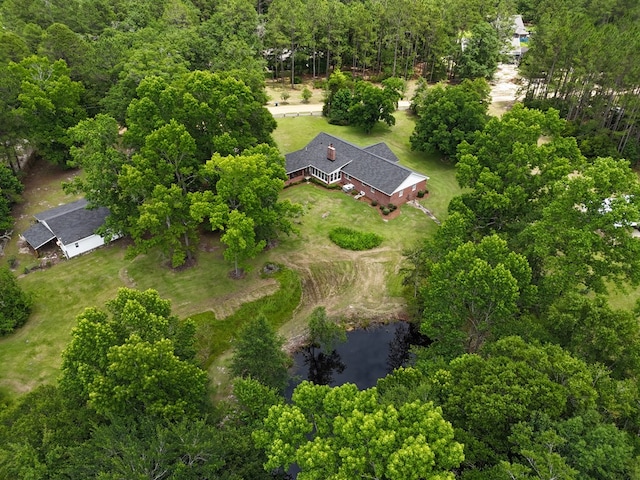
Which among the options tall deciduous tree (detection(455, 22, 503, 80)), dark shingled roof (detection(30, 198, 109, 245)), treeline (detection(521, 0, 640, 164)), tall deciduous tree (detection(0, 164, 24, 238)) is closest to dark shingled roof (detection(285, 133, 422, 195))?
dark shingled roof (detection(30, 198, 109, 245))

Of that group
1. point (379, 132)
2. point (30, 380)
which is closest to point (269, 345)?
point (30, 380)

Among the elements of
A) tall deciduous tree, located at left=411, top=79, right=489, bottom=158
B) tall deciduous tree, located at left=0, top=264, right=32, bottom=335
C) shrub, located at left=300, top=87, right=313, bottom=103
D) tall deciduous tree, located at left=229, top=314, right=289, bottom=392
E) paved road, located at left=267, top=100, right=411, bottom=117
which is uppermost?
tall deciduous tree, located at left=411, top=79, right=489, bottom=158

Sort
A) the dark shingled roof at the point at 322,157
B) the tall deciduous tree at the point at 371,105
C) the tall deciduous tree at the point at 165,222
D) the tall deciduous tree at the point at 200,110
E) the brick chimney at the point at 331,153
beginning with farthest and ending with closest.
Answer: the tall deciduous tree at the point at 371,105
the brick chimney at the point at 331,153
the dark shingled roof at the point at 322,157
the tall deciduous tree at the point at 200,110
the tall deciduous tree at the point at 165,222

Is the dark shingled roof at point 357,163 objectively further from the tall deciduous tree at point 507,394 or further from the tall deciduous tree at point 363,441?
the tall deciduous tree at point 363,441

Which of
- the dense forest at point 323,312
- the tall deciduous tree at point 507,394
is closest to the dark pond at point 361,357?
the dense forest at point 323,312

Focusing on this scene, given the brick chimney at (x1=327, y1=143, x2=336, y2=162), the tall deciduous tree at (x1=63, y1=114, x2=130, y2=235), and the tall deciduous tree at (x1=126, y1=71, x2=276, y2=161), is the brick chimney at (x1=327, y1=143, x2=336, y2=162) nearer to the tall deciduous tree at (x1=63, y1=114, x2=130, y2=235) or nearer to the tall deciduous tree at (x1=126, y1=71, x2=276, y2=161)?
the tall deciduous tree at (x1=126, y1=71, x2=276, y2=161)
